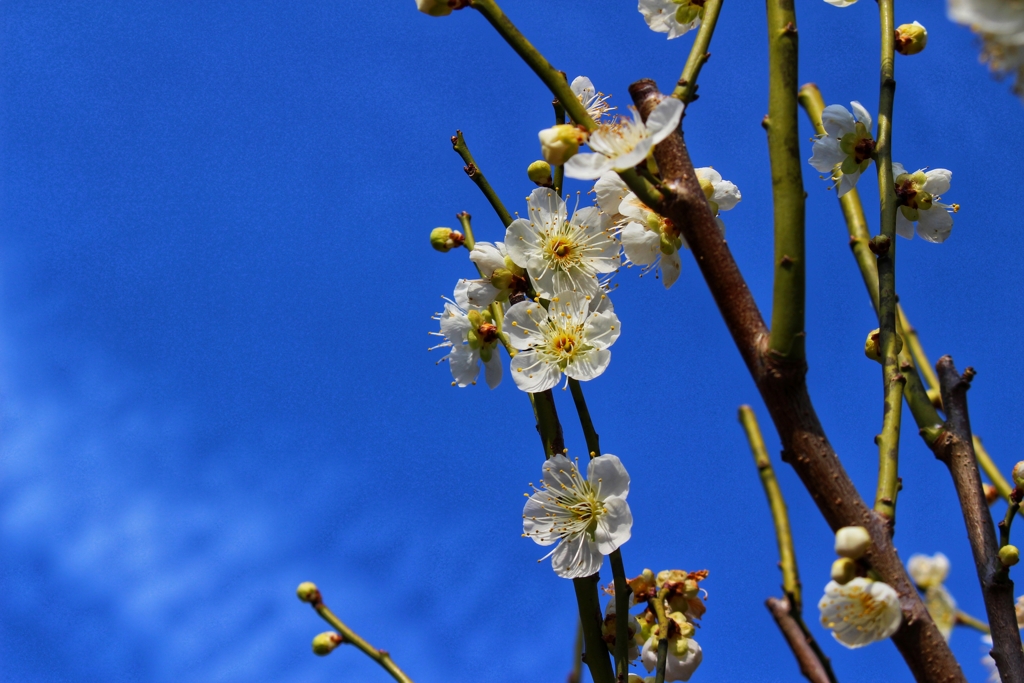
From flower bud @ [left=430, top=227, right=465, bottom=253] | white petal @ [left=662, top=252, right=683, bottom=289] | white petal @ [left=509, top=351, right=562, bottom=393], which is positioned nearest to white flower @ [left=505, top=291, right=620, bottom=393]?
white petal @ [left=509, top=351, right=562, bottom=393]

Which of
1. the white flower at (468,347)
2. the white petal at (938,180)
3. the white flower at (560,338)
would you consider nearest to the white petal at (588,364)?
the white flower at (560,338)

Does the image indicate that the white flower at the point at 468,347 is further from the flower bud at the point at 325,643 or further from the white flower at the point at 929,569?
the white flower at the point at 929,569

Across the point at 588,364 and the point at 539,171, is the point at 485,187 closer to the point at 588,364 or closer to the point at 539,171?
the point at 539,171

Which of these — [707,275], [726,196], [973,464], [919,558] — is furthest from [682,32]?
[919,558]

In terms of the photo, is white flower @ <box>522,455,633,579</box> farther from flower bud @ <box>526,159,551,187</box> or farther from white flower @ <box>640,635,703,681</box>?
flower bud @ <box>526,159,551,187</box>

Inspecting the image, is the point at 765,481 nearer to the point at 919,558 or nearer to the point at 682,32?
the point at 682,32
